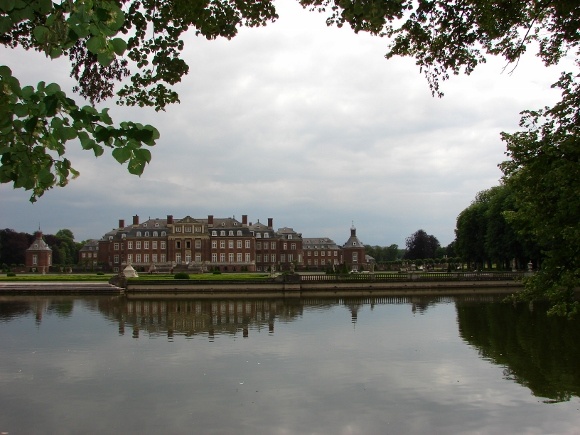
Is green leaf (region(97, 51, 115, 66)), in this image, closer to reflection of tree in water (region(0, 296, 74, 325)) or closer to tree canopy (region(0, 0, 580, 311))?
tree canopy (region(0, 0, 580, 311))

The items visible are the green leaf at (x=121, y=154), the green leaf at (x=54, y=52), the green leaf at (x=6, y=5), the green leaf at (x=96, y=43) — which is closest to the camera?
the green leaf at (x=6, y=5)

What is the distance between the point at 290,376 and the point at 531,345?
30.0ft

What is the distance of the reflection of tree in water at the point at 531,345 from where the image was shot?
12.5m

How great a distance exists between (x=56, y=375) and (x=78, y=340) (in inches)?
221

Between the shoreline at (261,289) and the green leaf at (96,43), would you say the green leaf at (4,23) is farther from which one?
the shoreline at (261,289)

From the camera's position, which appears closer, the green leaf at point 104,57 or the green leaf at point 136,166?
the green leaf at point 104,57

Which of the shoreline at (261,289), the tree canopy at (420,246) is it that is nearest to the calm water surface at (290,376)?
the shoreline at (261,289)

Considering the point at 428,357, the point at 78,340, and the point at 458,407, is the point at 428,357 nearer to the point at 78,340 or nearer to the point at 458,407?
the point at 458,407

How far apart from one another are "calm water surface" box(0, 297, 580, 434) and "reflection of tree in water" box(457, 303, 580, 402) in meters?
0.05

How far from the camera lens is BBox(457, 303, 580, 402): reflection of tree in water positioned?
12.5 metres

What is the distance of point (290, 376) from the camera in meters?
13.1

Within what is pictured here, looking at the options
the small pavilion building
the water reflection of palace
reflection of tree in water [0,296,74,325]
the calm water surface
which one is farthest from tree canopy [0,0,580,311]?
the small pavilion building

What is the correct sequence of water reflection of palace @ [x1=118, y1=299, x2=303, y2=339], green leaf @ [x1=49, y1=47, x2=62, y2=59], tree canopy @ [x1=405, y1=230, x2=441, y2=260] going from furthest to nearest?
tree canopy @ [x1=405, y1=230, x2=441, y2=260], water reflection of palace @ [x1=118, y1=299, x2=303, y2=339], green leaf @ [x1=49, y1=47, x2=62, y2=59]

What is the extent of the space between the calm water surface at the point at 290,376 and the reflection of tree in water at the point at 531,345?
0.05 m
